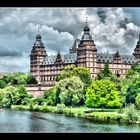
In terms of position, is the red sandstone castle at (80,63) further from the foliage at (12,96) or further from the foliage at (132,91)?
the foliage at (132,91)

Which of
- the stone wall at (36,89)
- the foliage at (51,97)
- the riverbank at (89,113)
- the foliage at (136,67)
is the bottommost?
the riverbank at (89,113)

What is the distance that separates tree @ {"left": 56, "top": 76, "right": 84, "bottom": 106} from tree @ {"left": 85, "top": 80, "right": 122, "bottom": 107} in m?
0.34

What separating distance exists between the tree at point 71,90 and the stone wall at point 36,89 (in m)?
0.60

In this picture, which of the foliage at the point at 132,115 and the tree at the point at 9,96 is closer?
the foliage at the point at 132,115

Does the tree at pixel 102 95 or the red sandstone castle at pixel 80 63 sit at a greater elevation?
the red sandstone castle at pixel 80 63

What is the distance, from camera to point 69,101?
12.7 meters

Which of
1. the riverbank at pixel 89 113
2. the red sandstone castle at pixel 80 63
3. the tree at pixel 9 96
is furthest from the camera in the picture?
the red sandstone castle at pixel 80 63

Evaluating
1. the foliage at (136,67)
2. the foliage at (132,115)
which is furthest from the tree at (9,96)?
the foliage at (136,67)

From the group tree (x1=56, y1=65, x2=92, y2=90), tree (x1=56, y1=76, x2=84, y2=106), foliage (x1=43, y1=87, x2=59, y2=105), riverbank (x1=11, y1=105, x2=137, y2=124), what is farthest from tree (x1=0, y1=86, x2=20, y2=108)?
tree (x1=56, y1=65, x2=92, y2=90)

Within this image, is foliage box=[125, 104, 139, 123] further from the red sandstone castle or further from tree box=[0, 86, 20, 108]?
the red sandstone castle

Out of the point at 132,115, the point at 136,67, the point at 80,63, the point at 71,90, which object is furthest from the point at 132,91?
the point at 80,63

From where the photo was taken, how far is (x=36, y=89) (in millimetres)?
14016

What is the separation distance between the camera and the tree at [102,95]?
11883 millimetres

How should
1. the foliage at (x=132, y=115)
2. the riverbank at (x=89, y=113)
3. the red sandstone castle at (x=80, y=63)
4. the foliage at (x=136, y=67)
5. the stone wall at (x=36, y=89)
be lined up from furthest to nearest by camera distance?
the foliage at (x=136, y=67) < the red sandstone castle at (x=80, y=63) < the stone wall at (x=36, y=89) < the riverbank at (x=89, y=113) < the foliage at (x=132, y=115)
